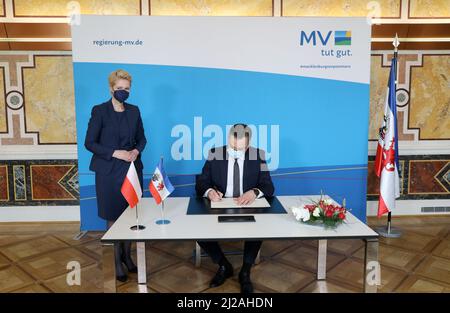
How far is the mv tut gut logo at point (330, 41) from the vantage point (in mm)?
3836

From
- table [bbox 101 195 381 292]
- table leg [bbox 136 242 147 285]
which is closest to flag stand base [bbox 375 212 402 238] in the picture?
table [bbox 101 195 381 292]

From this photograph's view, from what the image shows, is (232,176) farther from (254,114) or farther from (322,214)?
(254,114)

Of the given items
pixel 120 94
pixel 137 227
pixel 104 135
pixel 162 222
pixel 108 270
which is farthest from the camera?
pixel 104 135

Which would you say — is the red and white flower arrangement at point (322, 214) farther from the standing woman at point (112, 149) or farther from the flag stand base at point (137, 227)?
the standing woman at point (112, 149)

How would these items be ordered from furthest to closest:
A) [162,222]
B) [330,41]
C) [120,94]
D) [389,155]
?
[389,155] < [330,41] < [120,94] < [162,222]

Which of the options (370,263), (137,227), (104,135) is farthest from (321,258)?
(104,135)

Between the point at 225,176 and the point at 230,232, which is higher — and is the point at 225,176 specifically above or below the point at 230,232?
above

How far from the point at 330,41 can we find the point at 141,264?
2686 millimetres

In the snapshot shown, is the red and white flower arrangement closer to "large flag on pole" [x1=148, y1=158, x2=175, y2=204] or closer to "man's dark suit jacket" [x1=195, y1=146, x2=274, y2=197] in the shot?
"man's dark suit jacket" [x1=195, y1=146, x2=274, y2=197]

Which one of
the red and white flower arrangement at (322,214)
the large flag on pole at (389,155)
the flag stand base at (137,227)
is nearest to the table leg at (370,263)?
the red and white flower arrangement at (322,214)

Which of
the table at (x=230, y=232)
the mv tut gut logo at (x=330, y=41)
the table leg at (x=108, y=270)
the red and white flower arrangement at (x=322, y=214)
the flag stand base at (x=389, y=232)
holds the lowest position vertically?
the flag stand base at (x=389, y=232)

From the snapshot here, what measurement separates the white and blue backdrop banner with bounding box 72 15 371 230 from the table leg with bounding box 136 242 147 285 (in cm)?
118

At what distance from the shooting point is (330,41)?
3.86 m
